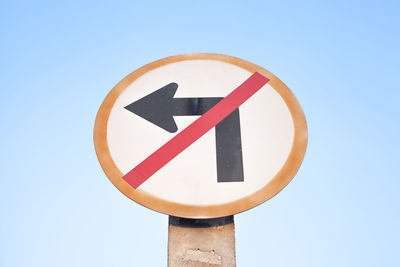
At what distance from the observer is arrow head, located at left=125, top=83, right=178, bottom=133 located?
1.67 meters

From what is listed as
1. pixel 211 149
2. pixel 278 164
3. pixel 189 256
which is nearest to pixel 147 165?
pixel 211 149

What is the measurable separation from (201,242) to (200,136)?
45 cm

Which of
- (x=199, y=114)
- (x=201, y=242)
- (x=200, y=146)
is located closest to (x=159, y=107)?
(x=199, y=114)

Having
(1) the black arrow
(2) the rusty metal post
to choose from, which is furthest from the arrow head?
(2) the rusty metal post

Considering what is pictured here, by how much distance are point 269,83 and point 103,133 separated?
0.83 m

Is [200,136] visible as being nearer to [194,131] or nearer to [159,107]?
[194,131]

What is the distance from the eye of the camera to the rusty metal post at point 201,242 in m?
1.53

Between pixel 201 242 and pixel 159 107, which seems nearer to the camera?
pixel 201 242

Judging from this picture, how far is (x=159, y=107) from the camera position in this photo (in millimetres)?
1727

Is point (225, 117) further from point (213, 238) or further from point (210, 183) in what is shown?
point (213, 238)

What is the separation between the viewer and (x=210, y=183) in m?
1.47

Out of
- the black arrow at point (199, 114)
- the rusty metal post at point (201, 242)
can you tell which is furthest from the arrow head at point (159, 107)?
the rusty metal post at point (201, 242)

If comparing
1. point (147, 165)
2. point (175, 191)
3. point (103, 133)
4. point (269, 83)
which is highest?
point (269, 83)

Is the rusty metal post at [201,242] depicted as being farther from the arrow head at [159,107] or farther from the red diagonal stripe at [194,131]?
the arrow head at [159,107]
